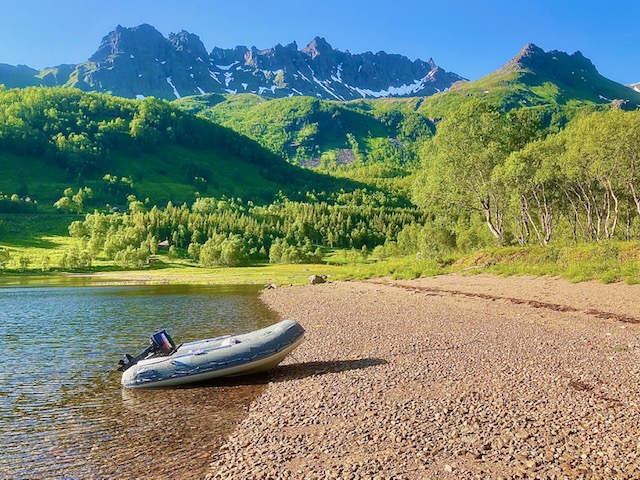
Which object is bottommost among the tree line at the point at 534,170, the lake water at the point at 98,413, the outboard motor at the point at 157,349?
the lake water at the point at 98,413

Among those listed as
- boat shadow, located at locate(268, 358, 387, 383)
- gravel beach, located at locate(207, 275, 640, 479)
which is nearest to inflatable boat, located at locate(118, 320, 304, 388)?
boat shadow, located at locate(268, 358, 387, 383)

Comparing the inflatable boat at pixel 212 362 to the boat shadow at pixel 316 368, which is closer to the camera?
the inflatable boat at pixel 212 362

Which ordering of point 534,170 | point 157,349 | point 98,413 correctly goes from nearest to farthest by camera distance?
point 98,413 → point 157,349 → point 534,170

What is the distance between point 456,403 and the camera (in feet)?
43.4

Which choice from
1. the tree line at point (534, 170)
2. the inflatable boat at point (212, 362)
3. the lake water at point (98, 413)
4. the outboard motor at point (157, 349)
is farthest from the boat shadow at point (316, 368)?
the tree line at point (534, 170)

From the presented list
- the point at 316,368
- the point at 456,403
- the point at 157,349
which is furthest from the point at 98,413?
the point at 456,403

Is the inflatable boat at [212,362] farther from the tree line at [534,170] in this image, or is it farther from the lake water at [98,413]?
the tree line at [534,170]

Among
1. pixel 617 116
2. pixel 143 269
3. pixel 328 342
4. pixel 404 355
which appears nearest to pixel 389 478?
pixel 404 355

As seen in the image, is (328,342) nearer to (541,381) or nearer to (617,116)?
(541,381)

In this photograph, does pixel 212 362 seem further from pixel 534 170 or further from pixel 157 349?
pixel 534 170

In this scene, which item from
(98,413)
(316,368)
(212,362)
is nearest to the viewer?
(98,413)

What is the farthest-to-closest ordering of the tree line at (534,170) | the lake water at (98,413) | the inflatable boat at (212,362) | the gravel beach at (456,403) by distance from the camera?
the tree line at (534,170) < the inflatable boat at (212,362) < the lake water at (98,413) < the gravel beach at (456,403)

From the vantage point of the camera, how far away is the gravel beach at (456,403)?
9750mm

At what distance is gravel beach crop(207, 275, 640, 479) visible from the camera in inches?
384
